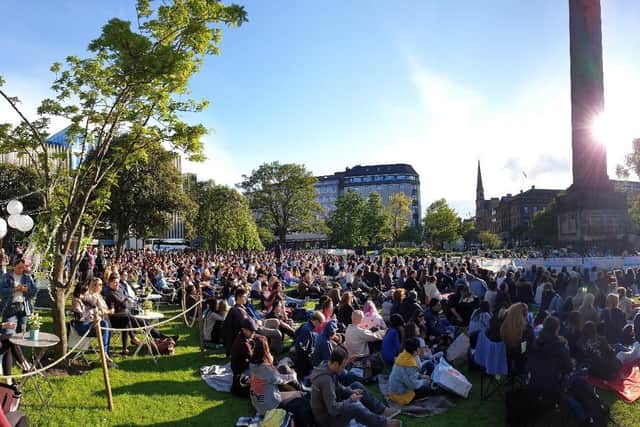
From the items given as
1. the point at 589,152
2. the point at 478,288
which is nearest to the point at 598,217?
the point at 589,152

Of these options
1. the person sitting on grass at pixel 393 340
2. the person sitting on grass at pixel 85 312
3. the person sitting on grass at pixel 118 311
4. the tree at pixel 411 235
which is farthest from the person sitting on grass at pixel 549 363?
the tree at pixel 411 235

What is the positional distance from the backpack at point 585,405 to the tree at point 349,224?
59346 mm

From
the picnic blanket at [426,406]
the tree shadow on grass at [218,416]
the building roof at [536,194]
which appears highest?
the building roof at [536,194]

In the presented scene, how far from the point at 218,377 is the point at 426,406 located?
364cm

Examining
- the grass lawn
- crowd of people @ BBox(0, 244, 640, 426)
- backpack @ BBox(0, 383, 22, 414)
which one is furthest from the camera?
the grass lawn

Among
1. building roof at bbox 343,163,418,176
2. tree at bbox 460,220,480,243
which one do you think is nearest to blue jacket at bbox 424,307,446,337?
tree at bbox 460,220,480,243

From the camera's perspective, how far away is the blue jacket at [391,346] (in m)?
8.76

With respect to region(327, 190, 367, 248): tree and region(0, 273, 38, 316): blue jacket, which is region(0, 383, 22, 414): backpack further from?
region(327, 190, 367, 248): tree

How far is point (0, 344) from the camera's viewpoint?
6473mm

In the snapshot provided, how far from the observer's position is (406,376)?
22.7 ft

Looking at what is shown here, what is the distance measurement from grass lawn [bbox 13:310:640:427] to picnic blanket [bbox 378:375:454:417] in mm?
126

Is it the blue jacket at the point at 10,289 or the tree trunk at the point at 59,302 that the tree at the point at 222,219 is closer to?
the blue jacket at the point at 10,289

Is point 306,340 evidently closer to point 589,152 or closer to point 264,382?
point 264,382

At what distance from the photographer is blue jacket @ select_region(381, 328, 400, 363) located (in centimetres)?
876
